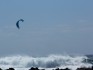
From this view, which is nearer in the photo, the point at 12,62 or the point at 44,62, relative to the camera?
the point at 44,62

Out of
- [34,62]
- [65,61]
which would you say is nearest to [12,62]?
[34,62]

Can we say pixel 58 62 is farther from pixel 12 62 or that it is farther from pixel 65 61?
pixel 12 62

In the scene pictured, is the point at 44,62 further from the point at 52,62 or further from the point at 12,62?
the point at 12,62

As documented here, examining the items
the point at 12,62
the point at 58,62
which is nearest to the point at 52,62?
the point at 58,62

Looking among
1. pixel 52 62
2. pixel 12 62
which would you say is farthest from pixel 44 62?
pixel 12 62

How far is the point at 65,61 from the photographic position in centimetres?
5125

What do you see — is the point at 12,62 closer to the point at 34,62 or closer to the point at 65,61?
the point at 34,62

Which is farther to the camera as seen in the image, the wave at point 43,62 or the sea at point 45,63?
the wave at point 43,62

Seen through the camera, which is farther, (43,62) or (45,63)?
(43,62)

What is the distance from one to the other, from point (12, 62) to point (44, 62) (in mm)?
5808

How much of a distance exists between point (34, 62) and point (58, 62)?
10.7 ft

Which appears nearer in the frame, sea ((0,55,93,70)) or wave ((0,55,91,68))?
sea ((0,55,93,70))

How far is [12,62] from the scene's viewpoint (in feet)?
171

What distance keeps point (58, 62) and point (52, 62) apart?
0.81 metres
